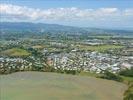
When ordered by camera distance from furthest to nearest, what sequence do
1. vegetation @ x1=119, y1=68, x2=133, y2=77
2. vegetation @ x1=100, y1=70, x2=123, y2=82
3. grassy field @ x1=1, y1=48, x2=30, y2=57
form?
1. grassy field @ x1=1, y1=48, x2=30, y2=57
2. vegetation @ x1=119, y1=68, x2=133, y2=77
3. vegetation @ x1=100, y1=70, x2=123, y2=82

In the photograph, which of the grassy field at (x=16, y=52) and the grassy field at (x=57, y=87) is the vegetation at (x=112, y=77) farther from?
the grassy field at (x=16, y=52)

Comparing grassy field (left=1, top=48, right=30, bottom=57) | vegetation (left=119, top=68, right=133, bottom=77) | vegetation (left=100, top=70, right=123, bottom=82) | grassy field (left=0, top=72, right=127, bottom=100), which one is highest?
grassy field (left=0, top=72, right=127, bottom=100)

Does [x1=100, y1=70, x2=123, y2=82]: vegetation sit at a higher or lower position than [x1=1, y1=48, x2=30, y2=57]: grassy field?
higher

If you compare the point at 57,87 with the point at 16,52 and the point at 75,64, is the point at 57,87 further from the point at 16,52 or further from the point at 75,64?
the point at 16,52

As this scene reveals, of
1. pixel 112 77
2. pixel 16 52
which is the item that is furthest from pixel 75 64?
pixel 16 52

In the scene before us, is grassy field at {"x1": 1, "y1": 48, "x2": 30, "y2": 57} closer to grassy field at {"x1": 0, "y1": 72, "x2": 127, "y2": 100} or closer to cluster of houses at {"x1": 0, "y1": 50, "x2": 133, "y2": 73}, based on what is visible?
cluster of houses at {"x1": 0, "y1": 50, "x2": 133, "y2": 73}

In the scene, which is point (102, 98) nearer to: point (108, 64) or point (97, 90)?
point (97, 90)

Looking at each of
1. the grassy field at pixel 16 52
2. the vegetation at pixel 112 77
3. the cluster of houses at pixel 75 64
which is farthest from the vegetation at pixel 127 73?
the grassy field at pixel 16 52

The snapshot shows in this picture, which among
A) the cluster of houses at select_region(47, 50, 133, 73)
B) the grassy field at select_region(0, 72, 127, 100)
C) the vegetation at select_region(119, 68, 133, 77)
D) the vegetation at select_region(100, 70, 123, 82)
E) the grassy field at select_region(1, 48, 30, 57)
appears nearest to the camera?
the grassy field at select_region(0, 72, 127, 100)

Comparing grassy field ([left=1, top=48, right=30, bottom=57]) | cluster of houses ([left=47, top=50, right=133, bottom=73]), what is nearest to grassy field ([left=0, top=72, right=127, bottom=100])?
cluster of houses ([left=47, top=50, right=133, bottom=73])

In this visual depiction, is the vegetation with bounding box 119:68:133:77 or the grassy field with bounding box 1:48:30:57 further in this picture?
the grassy field with bounding box 1:48:30:57
